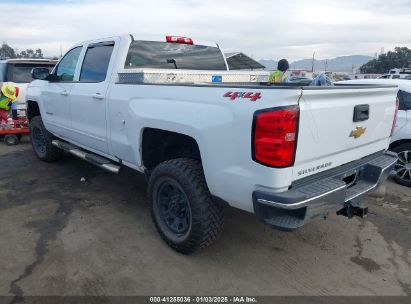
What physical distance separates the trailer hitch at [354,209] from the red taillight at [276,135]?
93cm

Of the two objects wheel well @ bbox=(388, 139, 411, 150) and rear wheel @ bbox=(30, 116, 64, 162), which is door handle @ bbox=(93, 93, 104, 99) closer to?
rear wheel @ bbox=(30, 116, 64, 162)

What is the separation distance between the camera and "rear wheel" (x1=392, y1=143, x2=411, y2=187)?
5.38 m

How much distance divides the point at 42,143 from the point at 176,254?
4.15 m

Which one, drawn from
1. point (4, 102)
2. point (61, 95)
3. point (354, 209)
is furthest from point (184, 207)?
point (4, 102)

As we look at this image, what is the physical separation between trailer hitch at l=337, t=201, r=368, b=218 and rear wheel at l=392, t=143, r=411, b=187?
2.90 meters

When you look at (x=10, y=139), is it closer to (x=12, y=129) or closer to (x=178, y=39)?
(x=12, y=129)

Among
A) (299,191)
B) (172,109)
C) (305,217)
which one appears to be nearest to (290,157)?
(299,191)

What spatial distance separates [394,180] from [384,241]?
2281 millimetres

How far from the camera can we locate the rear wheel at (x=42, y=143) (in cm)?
604

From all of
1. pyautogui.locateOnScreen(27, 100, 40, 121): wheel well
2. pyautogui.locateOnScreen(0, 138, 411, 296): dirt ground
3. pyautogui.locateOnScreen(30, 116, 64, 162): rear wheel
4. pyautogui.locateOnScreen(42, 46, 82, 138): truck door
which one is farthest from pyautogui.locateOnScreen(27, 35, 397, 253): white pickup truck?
pyautogui.locateOnScreen(27, 100, 40, 121): wheel well

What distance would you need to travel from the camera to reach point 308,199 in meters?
2.46

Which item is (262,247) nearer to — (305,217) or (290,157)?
(305,217)

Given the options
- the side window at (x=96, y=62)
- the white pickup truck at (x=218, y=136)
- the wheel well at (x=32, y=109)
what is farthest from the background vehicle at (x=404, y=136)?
the wheel well at (x=32, y=109)

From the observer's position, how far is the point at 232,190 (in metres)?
2.67
